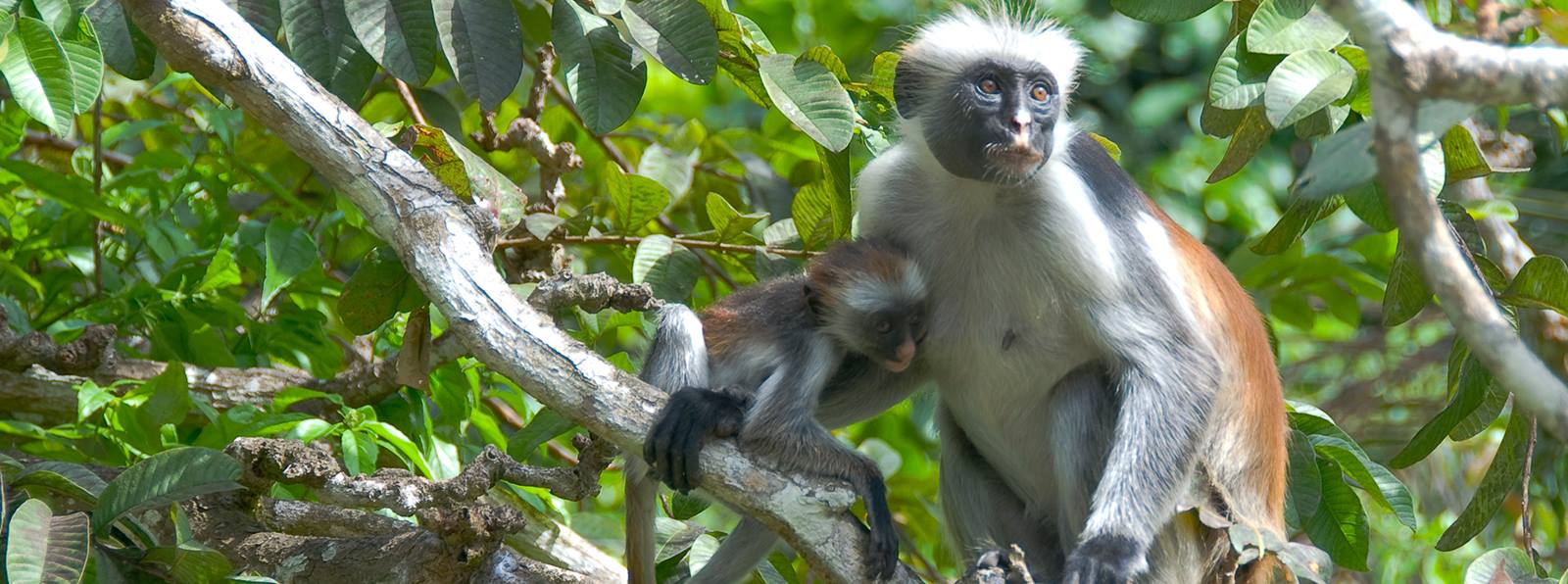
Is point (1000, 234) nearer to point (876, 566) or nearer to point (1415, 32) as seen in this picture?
point (876, 566)

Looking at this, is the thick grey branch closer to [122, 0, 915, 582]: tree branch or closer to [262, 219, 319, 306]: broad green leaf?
[122, 0, 915, 582]: tree branch

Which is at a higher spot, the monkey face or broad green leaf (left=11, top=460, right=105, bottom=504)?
the monkey face

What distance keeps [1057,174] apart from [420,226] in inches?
76.1

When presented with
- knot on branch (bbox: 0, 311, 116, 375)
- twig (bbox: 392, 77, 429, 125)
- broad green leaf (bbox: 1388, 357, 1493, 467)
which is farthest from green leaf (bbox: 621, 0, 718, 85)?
broad green leaf (bbox: 1388, 357, 1493, 467)

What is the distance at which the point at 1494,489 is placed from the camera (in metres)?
4.64

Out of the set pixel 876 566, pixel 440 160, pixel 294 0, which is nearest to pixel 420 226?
pixel 440 160

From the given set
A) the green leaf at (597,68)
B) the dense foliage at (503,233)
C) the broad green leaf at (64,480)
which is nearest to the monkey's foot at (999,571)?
the dense foliage at (503,233)

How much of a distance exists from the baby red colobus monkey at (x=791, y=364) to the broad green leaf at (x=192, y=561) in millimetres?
1148

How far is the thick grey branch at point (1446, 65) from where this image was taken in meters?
2.14

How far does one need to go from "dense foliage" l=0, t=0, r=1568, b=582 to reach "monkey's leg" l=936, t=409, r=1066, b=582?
304 mm

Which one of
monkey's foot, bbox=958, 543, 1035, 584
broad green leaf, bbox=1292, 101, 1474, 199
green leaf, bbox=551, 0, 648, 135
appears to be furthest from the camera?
green leaf, bbox=551, 0, 648, 135

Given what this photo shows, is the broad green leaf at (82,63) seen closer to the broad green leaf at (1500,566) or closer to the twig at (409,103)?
the twig at (409,103)

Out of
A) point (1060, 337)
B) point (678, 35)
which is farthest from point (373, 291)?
point (1060, 337)

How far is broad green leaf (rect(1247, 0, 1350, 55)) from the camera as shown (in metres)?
3.90
